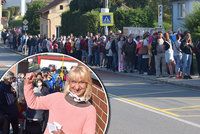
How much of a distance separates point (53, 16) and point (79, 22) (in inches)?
750

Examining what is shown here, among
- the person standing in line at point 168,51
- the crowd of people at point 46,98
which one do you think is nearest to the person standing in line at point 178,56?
the person standing in line at point 168,51

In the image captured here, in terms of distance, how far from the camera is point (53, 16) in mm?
74125

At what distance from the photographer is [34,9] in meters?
81.1

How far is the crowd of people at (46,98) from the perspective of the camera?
3471 millimetres

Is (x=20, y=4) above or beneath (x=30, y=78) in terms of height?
above

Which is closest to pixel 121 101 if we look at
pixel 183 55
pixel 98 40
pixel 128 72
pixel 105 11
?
pixel 183 55

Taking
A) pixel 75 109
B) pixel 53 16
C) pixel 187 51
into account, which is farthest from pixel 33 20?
pixel 75 109

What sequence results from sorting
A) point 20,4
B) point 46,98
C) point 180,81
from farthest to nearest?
point 20,4
point 180,81
point 46,98

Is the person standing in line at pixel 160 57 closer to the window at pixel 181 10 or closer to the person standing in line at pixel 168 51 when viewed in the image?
the person standing in line at pixel 168 51

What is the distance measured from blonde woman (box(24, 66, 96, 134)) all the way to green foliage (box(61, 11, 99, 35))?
4792 centimetres

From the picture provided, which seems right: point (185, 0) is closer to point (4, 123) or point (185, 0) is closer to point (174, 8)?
point (174, 8)

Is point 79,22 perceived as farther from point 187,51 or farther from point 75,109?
point 75,109

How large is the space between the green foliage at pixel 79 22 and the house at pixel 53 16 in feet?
39.5

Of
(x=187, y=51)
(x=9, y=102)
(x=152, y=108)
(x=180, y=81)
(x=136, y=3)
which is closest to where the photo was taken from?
(x=9, y=102)
